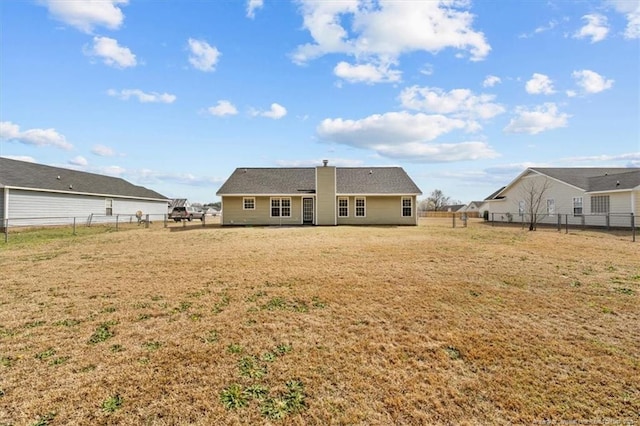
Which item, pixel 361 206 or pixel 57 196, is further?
pixel 361 206

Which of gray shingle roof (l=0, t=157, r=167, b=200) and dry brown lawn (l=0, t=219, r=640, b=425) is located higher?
gray shingle roof (l=0, t=157, r=167, b=200)

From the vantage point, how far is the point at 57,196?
2297 centimetres

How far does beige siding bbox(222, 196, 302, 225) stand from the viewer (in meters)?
24.0

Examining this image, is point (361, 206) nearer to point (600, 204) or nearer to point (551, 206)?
point (551, 206)

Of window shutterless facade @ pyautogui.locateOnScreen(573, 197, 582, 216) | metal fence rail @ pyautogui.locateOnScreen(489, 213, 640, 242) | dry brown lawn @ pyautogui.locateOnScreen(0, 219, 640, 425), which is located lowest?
dry brown lawn @ pyautogui.locateOnScreen(0, 219, 640, 425)

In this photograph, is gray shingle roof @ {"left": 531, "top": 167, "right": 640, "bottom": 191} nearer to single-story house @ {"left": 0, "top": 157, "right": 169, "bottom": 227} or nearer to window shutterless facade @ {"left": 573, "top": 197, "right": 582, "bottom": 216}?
window shutterless facade @ {"left": 573, "top": 197, "right": 582, "bottom": 216}

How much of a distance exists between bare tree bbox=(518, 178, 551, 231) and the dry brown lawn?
21.1 metres

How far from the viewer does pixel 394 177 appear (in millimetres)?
25844

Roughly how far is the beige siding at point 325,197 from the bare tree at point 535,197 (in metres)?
16.2

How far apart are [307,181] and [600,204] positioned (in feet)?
71.6

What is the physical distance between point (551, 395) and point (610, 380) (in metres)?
0.80

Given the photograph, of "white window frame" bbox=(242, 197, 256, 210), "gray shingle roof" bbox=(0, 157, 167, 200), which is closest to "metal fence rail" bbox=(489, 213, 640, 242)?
"white window frame" bbox=(242, 197, 256, 210)

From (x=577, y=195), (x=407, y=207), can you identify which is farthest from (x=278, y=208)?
(x=577, y=195)

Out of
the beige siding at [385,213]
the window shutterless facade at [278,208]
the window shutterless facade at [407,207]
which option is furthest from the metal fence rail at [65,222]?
the window shutterless facade at [407,207]
